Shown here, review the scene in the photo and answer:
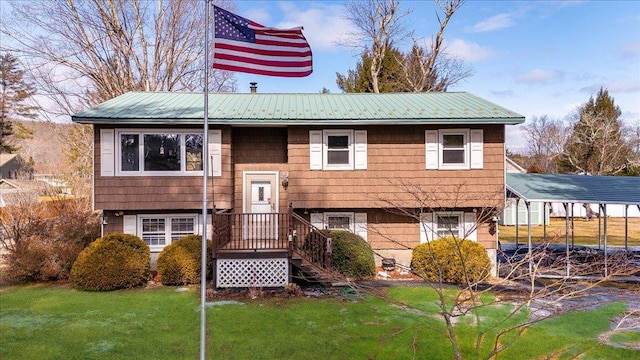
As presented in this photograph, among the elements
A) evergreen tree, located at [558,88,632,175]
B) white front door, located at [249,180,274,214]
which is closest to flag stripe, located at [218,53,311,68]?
white front door, located at [249,180,274,214]

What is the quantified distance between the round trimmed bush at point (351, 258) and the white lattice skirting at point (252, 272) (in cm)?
173

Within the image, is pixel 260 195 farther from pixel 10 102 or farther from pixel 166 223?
pixel 10 102

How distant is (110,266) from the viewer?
10820 millimetres

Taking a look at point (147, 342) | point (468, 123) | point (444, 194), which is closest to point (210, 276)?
point (147, 342)

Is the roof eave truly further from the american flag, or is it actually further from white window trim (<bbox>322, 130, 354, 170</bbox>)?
the american flag

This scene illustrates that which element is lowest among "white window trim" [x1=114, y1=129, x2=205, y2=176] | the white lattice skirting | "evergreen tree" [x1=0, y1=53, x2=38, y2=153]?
the white lattice skirting

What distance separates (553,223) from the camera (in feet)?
90.6

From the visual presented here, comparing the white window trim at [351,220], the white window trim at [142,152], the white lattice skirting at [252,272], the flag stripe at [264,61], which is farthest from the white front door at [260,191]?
the flag stripe at [264,61]

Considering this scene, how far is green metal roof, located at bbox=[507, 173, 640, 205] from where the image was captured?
11.9m

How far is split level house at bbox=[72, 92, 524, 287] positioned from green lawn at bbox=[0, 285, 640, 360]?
2.38 m

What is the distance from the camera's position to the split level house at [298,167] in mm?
11914

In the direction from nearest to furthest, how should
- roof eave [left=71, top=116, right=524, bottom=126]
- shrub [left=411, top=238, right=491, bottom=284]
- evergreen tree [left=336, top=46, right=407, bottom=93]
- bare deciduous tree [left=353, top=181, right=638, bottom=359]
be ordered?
bare deciduous tree [left=353, top=181, right=638, bottom=359] → shrub [left=411, top=238, right=491, bottom=284] → roof eave [left=71, top=116, right=524, bottom=126] → evergreen tree [left=336, top=46, right=407, bottom=93]

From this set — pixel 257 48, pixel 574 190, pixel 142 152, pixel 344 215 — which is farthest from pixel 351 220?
Result: pixel 257 48

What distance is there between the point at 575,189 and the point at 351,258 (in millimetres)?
8141
